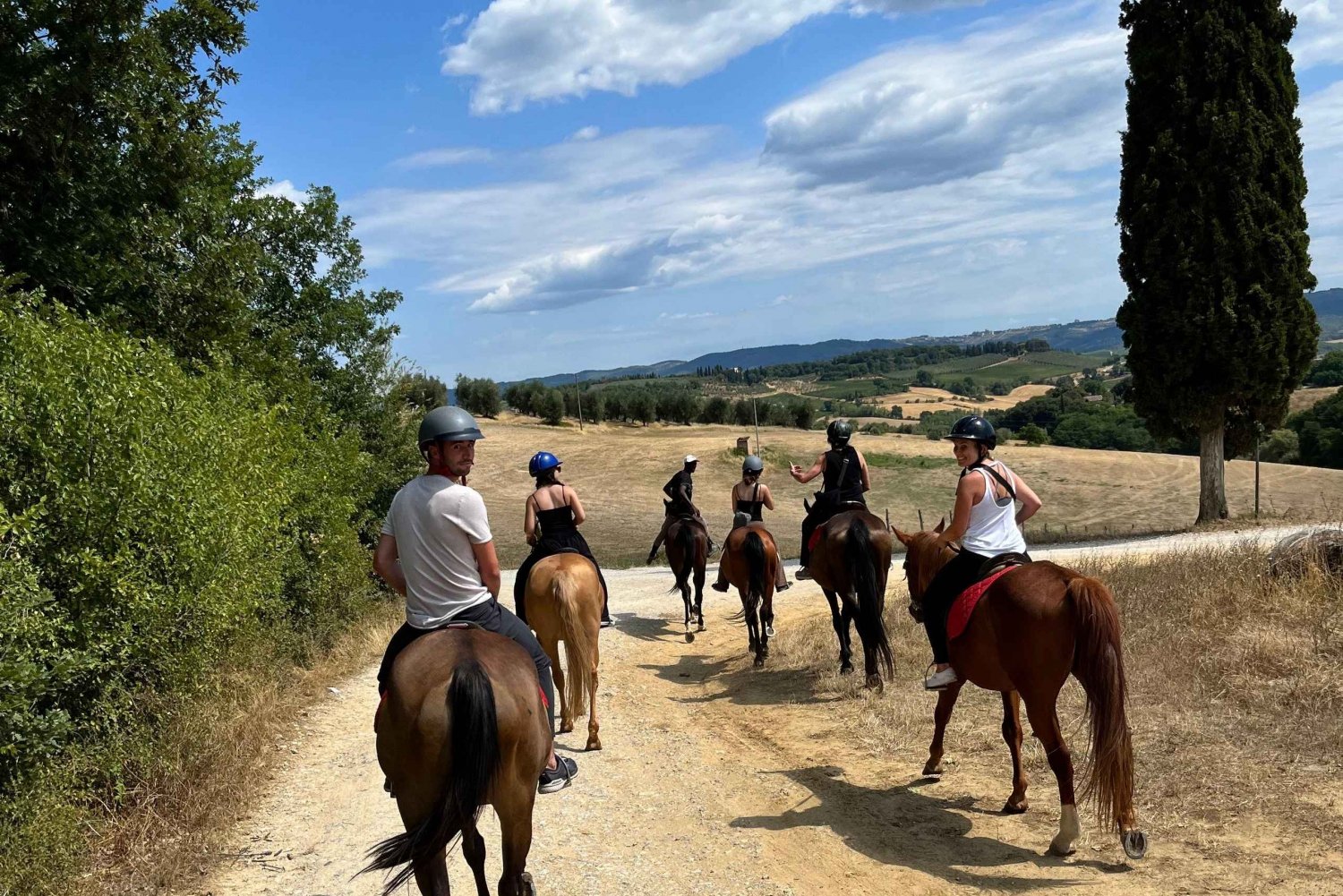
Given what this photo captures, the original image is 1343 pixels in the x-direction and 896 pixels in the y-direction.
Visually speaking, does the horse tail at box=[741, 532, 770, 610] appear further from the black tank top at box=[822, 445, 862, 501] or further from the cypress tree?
the cypress tree

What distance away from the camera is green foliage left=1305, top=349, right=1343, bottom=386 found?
83.1m

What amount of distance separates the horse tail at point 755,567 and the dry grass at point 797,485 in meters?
15.7

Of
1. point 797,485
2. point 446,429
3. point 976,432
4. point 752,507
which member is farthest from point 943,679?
point 797,485

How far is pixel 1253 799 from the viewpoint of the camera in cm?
624

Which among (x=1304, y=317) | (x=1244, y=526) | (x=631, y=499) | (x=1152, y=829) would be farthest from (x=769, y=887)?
(x=631, y=499)

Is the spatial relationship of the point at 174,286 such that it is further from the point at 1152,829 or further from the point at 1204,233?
the point at 1204,233

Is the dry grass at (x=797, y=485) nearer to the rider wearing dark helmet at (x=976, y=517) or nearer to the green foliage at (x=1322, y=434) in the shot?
the green foliage at (x=1322, y=434)

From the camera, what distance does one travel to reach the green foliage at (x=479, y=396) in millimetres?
78625

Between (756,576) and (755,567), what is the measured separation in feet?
0.45

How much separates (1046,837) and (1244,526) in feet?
63.0

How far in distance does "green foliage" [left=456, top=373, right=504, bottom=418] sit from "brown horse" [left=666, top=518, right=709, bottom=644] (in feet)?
212

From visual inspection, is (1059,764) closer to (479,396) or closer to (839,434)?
(839,434)

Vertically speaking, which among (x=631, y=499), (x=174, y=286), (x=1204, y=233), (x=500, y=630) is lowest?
(x=631, y=499)

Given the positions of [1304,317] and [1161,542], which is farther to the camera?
[1304,317]
